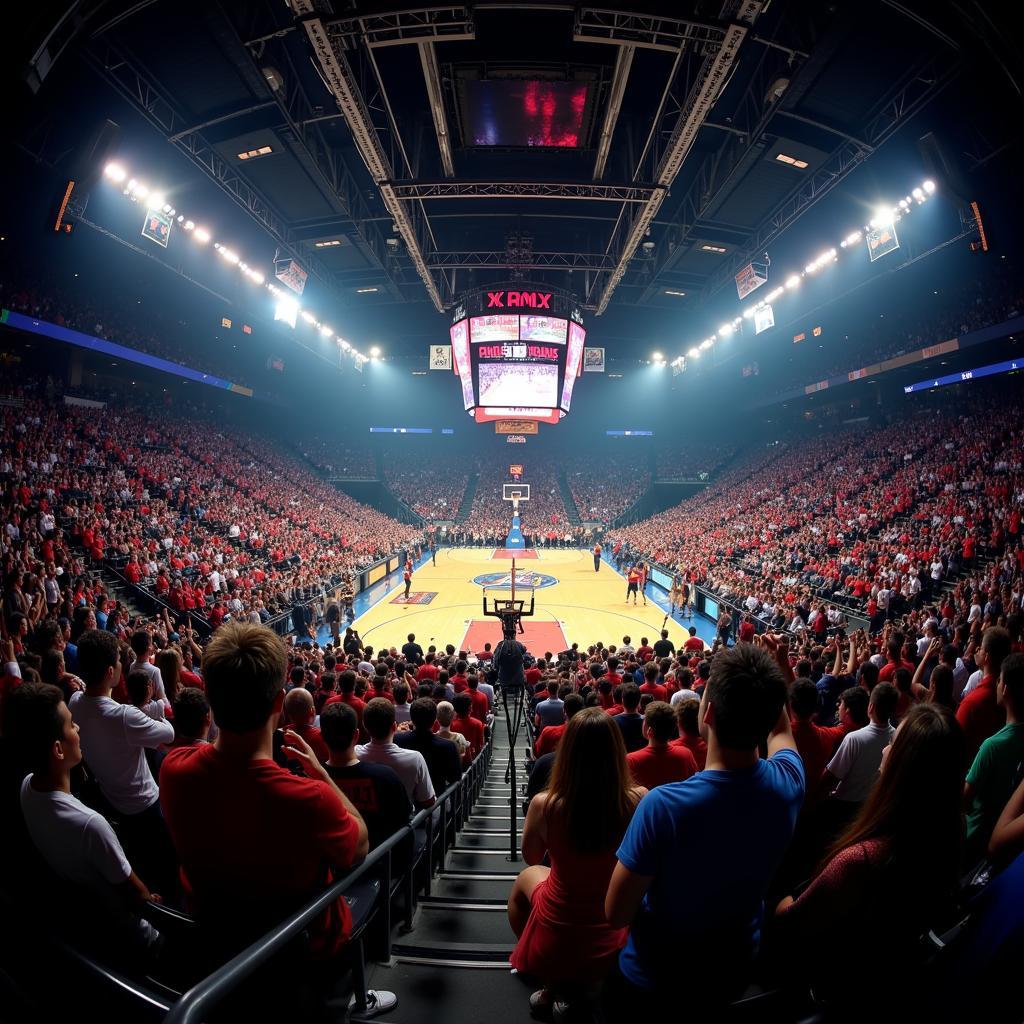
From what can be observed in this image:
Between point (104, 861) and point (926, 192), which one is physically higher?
point (926, 192)

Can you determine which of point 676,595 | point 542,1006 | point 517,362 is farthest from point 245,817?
point 676,595

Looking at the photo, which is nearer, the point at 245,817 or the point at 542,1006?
the point at 245,817

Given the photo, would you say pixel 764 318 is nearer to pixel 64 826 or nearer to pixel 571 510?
pixel 571 510

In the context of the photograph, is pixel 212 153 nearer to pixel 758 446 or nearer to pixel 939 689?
pixel 939 689

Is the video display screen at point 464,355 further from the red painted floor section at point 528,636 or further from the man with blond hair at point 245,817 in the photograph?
the man with blond hair at point 245,817

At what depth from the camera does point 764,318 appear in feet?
82.7

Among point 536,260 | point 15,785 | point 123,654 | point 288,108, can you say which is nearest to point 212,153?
point 288,108

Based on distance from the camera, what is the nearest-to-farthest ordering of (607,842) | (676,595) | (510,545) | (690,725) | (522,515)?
1. (607,842)
2. (690,725)
3. (676,595)
4. (510,545)
5. (522,515)

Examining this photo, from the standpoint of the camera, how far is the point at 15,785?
2350mm

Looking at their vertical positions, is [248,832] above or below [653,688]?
above

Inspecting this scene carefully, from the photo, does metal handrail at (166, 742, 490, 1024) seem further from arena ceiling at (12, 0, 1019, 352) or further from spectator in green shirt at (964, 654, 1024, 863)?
arena ceiling at (12, 0, 1019, 352)

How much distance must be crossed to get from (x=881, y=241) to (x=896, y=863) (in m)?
A: 23.3

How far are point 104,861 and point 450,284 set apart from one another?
28.0m

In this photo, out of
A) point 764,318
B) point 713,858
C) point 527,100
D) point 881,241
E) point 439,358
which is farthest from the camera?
point 439,358
